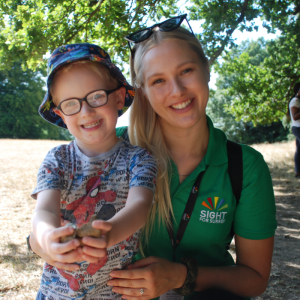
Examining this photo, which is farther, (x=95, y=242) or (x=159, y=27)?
(x=159, y=27)

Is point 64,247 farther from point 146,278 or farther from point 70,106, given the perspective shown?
point 70,106

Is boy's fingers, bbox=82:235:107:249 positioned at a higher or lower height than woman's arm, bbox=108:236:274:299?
higher

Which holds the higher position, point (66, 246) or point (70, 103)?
point (70, 103)

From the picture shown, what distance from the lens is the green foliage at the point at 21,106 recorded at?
39.8 meters

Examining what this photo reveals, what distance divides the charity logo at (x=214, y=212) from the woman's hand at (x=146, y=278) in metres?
0.38

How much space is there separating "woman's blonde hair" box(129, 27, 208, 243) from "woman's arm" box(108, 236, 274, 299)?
342mm

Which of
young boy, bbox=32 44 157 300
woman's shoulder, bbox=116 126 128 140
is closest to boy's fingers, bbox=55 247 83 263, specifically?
young boy, bbox=32 44 157 300

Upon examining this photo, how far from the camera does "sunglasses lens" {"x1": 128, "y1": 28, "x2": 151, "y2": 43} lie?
2.19 metres

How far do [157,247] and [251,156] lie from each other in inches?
34.9

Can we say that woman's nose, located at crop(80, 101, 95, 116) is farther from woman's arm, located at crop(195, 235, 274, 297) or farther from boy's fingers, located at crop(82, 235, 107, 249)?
woman's arm, located at crop(195, 235, 274, 297)

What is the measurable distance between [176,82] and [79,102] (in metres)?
0.72

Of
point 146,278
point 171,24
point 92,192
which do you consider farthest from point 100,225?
point 171,24

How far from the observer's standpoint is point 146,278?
65.4 inches

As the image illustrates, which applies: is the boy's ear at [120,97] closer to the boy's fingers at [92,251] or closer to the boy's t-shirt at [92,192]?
the boy's t-shirt at [92,192]
